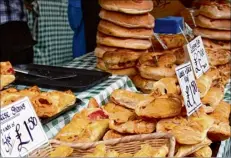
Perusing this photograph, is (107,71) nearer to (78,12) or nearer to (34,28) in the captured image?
(34,28)

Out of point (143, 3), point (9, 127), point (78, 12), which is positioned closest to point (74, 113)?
point (9, 127)

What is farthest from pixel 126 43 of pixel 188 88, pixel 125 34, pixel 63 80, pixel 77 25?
pixel 77 25

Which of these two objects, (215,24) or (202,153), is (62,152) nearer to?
(202,153)

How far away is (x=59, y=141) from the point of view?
147 cm

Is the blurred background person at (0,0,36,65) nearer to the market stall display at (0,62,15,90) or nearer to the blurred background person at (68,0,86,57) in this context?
the blurred background person at (68,0,86,57)

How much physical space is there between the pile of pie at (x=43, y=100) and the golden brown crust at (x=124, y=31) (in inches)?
33.1

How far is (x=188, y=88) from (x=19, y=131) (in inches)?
28.4

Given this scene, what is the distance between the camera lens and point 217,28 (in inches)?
115

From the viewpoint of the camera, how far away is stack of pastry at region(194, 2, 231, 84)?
2.88m

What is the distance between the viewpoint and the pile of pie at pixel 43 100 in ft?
5.64

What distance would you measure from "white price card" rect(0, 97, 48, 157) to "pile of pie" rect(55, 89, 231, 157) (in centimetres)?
29

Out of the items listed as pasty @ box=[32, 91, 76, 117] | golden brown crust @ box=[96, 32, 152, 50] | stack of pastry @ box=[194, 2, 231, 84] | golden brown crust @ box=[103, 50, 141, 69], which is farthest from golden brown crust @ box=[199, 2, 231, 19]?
pasty @ box=[32, 91, 76, 117]

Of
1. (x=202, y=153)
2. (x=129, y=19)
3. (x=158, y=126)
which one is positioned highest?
(x=129, y=19)

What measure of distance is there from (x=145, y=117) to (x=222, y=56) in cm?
133
